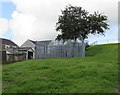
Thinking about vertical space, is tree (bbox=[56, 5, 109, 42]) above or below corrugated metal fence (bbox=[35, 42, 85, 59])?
above

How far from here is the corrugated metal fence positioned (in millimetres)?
20220

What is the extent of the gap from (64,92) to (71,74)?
2.27m

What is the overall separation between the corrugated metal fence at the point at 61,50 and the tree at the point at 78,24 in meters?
4.37

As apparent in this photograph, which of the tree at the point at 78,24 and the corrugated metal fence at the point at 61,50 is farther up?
the tree at the point at 78,24

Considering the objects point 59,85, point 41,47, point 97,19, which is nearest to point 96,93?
point 59,85

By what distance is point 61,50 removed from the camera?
2041cm

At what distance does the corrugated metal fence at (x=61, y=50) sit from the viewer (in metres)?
20.2

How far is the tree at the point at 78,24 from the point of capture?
2459 centimetres

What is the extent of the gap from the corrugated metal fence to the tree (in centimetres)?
437

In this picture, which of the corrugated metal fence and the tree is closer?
the corrugated metal fence

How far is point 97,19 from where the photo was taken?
25.9 metres

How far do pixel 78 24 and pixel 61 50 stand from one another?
6180 millimetres

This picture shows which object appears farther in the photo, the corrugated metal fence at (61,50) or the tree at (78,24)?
the tree at (78,24)

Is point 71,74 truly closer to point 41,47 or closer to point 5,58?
point 41,47
